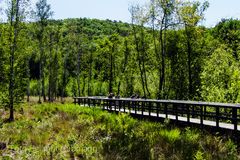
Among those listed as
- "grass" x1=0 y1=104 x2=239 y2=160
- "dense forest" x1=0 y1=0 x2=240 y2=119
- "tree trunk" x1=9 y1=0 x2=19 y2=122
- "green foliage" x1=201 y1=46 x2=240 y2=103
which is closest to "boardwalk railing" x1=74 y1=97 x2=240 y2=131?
"grass" x1=0 y1=104 x2=239 y2=160

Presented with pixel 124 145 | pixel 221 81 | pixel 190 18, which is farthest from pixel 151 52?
pixel 124 145

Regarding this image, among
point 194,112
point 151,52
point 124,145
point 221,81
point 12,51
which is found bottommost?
point 124,145

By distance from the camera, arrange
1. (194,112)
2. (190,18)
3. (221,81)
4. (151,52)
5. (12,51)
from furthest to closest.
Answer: (151,52)
(190,18)
(221,81)
(12,51)
(194,112)

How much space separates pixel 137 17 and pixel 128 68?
831 inches

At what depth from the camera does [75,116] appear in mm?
21469

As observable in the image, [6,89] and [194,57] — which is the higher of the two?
[194,57]

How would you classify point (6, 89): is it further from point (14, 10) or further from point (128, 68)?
point (128, 68)

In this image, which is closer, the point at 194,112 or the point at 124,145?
the point at 124,145

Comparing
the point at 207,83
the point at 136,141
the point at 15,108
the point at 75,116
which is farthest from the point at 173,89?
the point at 136,141

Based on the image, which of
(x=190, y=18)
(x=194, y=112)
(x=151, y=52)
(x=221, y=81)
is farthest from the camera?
(x=151, y=52)

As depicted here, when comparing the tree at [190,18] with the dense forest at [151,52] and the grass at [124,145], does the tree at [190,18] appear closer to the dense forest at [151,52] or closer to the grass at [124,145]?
the dense forest at [151,52]

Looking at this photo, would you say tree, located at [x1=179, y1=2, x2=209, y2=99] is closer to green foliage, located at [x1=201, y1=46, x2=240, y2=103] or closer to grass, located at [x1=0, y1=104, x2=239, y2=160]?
green foliage, located at [x1=201, y1=46, x2=240, y2=103]

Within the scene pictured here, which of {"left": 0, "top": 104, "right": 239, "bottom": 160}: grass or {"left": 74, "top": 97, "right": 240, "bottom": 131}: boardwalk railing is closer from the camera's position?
{"left": 0, "top": 104, "right": 239, "bottom": 160}: grass

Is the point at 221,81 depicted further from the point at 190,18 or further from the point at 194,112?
the point at 194,112
